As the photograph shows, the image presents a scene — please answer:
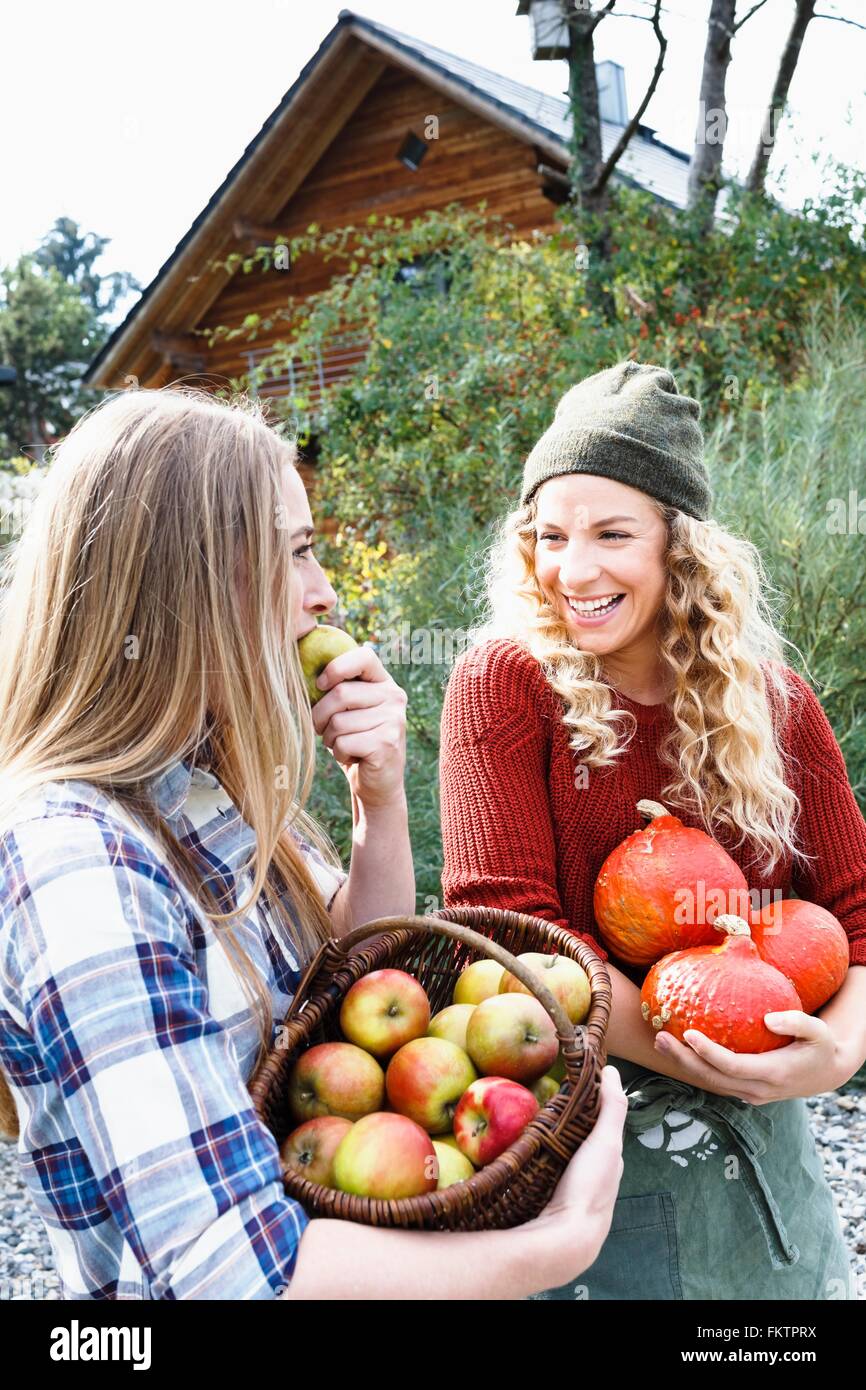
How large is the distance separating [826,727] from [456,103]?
41.2ft

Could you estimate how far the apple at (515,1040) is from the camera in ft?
5.04

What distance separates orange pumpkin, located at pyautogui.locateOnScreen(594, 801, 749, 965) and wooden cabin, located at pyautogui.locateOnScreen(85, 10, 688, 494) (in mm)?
10492

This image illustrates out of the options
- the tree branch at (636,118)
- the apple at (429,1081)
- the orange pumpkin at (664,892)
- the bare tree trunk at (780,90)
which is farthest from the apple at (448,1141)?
the bare tree trunk at (780,90)

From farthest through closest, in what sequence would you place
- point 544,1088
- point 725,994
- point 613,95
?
point 613,95 < point 725,994 < point 544,1088

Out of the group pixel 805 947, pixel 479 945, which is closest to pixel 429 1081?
pixel 479 945

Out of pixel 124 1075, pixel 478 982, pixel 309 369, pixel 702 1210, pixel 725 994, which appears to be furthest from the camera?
pixel 309 369

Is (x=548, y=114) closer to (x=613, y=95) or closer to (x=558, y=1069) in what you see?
(x=613, y=95)

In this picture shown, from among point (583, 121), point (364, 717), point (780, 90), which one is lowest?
point (364, 717)

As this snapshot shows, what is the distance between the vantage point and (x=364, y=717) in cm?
183

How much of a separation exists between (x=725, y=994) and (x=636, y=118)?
24.3ft

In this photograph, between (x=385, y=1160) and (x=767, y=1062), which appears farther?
(x=767, y=1062)
